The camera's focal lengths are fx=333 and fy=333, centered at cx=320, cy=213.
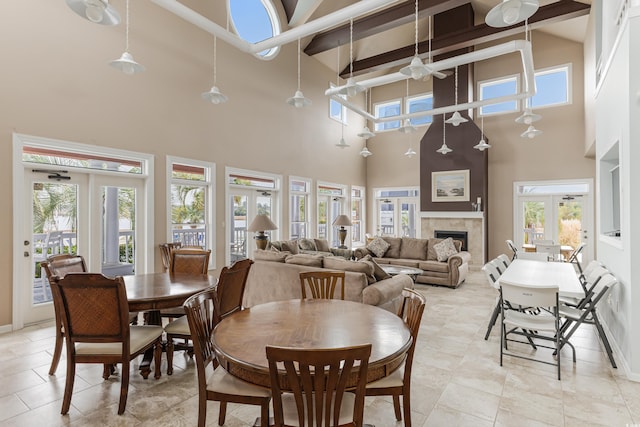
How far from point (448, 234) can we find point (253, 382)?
8.38 metres

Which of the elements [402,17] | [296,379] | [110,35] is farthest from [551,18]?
[296,379]

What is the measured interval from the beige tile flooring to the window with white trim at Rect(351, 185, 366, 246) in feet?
23.7

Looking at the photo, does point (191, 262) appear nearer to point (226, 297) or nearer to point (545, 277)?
point (226, 297)

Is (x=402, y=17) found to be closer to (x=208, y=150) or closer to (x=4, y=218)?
(x=208, y=150)

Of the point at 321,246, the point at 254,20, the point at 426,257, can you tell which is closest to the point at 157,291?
the point at 321,246

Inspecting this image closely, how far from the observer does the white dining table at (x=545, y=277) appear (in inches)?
121

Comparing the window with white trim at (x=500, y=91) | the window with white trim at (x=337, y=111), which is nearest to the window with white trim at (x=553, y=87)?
the window with white trim at (x=500, y=91)

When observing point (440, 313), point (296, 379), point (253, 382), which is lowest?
point (440, 313)

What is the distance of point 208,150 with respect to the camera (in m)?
6.22

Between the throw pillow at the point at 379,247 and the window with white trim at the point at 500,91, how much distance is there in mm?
4732

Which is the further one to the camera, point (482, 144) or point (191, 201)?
point (482, 144)

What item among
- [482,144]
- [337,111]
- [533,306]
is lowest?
[533,306]

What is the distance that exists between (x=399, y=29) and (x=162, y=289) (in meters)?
9.22

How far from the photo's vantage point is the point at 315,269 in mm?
4031
